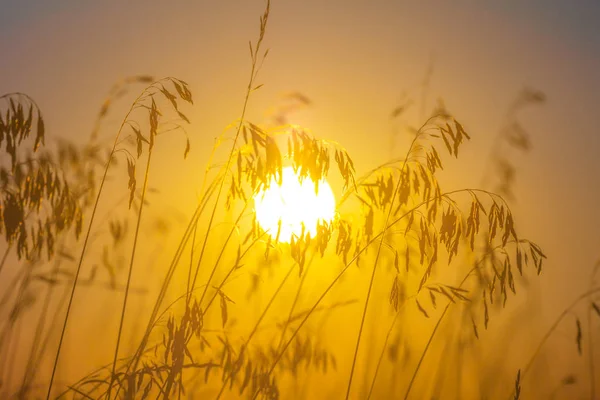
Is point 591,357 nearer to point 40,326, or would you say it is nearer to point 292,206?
point 292,206

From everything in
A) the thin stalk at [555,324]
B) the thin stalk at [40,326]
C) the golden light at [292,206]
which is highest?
the golden light at [292,206]

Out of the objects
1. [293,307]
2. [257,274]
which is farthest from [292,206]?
[293,307]

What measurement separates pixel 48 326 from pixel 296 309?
2.19ft

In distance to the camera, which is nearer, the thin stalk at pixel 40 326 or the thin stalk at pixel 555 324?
the thin stalk at pixel 40 326

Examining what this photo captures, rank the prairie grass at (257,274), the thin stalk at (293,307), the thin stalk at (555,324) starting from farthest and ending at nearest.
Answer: the thin stalk at (555,324) → the thin stalk at (293,307) → the prairie grass at (257,274)

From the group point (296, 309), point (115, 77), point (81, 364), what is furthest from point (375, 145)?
point (81, 364)

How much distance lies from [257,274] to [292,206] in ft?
0.62

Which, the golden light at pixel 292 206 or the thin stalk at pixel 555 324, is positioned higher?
the golden light at pixel 292 206

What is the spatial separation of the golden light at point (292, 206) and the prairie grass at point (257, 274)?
0.04 metres

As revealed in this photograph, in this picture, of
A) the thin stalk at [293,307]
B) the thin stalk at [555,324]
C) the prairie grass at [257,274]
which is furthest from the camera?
the thin stalk at [555,324]

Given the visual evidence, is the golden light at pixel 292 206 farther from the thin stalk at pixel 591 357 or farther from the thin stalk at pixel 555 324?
the thin stalk at pixel 591 357

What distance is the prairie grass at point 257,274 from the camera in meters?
1.29

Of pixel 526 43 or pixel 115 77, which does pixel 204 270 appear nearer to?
pixel 115 77

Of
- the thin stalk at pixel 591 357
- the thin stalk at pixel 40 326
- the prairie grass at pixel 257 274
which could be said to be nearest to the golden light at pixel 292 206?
the prairie grass at pixel 257 274
